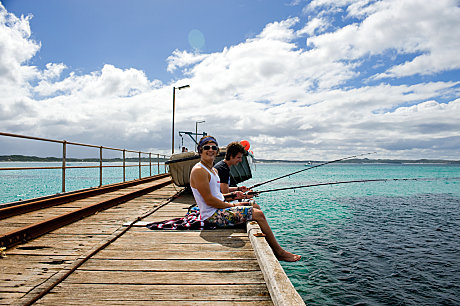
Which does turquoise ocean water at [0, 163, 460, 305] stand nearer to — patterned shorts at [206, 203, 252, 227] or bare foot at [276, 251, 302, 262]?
bare foot at [276, 251, 302, 262]

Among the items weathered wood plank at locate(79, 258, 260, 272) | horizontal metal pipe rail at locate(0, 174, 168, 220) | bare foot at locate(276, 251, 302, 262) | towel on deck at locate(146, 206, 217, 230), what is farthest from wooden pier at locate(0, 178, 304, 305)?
horizontal metal pipe rail at locate(0, 174, 168, 220)

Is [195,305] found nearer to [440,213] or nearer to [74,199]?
[74,199]

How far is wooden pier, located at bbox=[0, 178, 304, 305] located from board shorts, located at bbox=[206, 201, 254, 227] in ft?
0.44

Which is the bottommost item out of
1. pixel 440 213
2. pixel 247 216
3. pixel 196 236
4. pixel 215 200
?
pixel 440 213

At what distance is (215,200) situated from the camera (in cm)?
370

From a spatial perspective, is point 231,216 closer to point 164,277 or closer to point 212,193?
point 212,193

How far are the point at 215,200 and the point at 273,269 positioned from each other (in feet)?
5.20

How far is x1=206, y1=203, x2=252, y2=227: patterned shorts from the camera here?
3914 mm

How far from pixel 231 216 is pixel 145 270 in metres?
1.62

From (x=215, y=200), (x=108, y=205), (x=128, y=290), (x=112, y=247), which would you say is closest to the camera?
(x=128, y=290)

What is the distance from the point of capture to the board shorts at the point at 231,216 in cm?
391

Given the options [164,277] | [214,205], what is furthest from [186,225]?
[164,277]

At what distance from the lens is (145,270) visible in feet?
8.48

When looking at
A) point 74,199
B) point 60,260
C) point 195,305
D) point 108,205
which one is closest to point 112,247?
point 60,260
